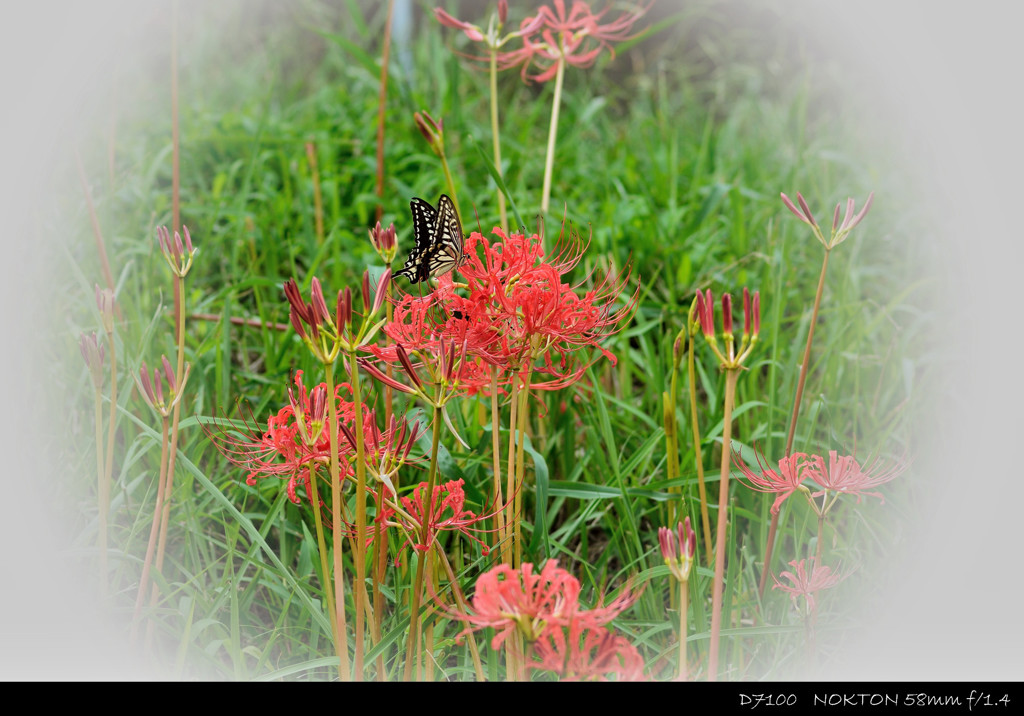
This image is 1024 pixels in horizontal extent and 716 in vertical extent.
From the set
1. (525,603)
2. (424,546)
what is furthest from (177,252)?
(525,603)

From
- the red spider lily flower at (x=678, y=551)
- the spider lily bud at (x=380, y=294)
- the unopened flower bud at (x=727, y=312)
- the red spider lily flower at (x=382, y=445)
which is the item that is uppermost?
the spider lily bud at (x=380, y=294)

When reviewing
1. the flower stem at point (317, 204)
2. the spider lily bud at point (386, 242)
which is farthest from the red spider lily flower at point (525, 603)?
the flower stem at point (317, 204)

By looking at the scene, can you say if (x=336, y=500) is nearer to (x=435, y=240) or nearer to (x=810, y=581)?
(x=435, y=240)

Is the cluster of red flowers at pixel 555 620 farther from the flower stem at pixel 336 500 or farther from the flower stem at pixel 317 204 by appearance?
the flower stem at pixel 317 204

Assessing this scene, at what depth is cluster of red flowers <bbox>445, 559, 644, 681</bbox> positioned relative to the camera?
89 centimetres

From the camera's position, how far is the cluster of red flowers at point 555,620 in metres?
0.89

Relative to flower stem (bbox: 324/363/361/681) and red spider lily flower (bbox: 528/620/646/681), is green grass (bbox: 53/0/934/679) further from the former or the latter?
red spider lily flower (bbox: 528/620/646/681)

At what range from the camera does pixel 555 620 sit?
0.88 meters

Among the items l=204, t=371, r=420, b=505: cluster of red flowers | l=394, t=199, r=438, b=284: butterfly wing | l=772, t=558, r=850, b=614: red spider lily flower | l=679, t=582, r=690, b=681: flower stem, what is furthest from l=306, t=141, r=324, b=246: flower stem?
l=679, t=582, r=690, b=681: flower stem

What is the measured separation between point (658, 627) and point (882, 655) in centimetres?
36

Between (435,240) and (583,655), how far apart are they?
0.68 metres

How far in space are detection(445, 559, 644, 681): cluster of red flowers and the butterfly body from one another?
0.54m
